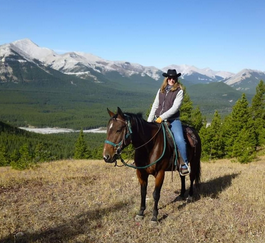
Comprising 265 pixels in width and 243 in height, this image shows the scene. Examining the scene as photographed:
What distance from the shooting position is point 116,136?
566cm

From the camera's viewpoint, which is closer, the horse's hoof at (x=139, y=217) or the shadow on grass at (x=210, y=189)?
the horse's hoof at (x=139, y=217)

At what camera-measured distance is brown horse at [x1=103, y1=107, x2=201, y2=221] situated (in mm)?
5660

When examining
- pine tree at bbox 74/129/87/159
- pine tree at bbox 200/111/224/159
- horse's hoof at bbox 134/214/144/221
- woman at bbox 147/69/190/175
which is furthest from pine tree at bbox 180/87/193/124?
horse's hoof at bbox 134/214/144/221

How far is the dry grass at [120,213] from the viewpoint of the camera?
5953 mm

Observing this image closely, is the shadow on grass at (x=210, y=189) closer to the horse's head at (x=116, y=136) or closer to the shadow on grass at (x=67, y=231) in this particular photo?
the shadow on grass at (x=67, y=231)

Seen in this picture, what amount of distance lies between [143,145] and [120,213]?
247cm

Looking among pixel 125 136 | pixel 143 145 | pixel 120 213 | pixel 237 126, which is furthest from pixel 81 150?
pixel 125 136

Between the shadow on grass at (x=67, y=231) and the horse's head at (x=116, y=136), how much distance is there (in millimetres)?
2144

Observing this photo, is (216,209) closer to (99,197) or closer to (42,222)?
(99,197)

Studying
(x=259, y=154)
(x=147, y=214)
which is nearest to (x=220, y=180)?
(x=147, y=214)

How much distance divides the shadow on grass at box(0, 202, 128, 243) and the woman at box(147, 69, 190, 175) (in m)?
2.98

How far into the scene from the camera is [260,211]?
7391 millimetres

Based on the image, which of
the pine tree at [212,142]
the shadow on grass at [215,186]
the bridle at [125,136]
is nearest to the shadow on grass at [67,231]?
the bridle at [125,136]

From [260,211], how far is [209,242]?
107 inches
